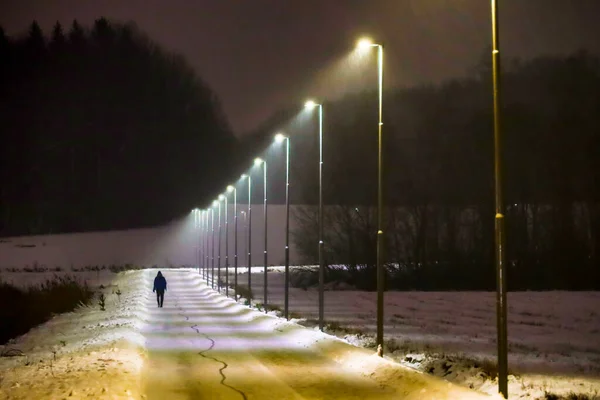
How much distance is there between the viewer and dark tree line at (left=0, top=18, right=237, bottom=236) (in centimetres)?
11975

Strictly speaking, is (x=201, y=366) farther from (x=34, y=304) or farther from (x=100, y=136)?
(x=100, y=136)

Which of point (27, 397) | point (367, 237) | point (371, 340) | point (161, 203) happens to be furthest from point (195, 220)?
point (27, 397)

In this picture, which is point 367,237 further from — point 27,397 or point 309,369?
point 27,397

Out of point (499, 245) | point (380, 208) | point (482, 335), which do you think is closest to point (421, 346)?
point (380, 208)

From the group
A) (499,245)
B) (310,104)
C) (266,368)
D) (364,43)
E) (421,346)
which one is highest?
(310,104)

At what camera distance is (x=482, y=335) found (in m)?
28.2

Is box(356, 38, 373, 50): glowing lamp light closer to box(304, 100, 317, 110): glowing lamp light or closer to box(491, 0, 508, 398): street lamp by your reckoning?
box(491, 0, 508, 398): street lamp

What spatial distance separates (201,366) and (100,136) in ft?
369

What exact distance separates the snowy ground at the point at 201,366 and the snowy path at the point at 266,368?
18mm

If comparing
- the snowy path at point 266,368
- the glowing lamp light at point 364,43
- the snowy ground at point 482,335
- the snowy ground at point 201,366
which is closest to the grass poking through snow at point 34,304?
the snowy ground at point 201,366

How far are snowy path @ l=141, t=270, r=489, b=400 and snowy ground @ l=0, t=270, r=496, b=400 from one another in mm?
18

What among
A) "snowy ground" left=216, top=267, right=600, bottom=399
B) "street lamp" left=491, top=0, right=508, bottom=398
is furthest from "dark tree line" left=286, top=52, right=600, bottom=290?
"street lamp" left=491, top=0, right=508, bottom=398

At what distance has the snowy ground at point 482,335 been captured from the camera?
53.5 feet

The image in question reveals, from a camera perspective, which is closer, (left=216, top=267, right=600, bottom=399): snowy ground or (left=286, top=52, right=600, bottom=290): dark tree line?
(left=216, top=267, right=600, bottom=399): snowy ground
